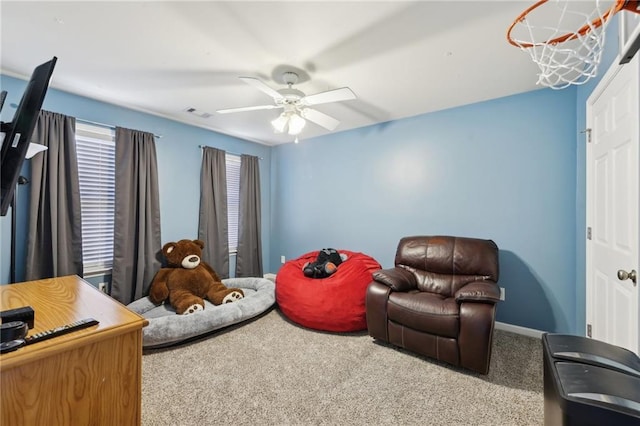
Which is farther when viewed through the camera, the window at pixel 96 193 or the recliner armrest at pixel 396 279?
the window at pixel 96 193

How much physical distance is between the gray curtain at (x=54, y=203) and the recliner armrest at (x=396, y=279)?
3106 millimetres

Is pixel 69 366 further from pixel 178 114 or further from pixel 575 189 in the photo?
pixel 575 189

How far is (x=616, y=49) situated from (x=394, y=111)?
76.0 inches

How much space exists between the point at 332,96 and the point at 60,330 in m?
2.01

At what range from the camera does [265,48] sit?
1.99 meters

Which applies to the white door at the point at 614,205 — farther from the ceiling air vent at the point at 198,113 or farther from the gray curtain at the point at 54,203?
the gray curtain at the point at 54,203

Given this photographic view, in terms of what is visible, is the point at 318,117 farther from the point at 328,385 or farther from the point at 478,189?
the point at 328,385

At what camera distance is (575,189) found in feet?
8.17

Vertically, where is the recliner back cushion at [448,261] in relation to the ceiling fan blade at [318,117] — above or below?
below

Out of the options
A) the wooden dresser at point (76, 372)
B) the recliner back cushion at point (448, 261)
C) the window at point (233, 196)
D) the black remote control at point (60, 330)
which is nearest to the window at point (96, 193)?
the window at point (233, 196)

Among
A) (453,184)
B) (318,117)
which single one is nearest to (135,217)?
(318,117)

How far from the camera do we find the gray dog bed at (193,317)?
92.0 inches

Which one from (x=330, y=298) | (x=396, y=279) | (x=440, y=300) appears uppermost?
(x=396, y=279)

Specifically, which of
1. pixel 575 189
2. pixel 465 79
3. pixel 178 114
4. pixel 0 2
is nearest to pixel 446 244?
pixel 575 189
